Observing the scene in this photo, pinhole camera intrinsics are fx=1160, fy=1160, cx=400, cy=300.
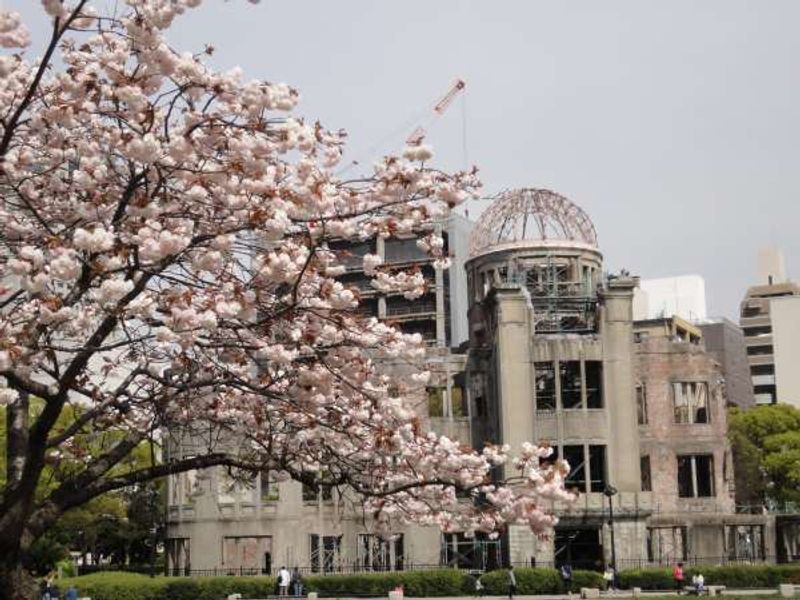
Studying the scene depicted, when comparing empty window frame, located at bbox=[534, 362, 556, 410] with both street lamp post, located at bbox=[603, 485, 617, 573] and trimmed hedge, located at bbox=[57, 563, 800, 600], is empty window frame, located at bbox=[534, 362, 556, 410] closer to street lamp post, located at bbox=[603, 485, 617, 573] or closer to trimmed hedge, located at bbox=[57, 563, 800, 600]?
street lamp post, located at bbox=[603, 485, 617, 573]

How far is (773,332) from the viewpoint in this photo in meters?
131

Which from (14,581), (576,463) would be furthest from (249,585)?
(14,581)

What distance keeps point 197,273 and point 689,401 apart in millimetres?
52285

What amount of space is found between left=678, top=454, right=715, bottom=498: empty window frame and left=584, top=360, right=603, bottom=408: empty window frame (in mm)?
7218

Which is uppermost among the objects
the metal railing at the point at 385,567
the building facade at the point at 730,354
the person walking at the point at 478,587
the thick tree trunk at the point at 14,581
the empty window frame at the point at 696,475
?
the building facade at the point at 730,354

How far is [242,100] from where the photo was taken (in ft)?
47.0

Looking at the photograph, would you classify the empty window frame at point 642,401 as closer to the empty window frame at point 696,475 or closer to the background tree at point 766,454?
the empty window frame at point 696,475

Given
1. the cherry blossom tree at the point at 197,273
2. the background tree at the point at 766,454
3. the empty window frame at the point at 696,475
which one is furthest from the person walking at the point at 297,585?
the background tree at the point at 766,454

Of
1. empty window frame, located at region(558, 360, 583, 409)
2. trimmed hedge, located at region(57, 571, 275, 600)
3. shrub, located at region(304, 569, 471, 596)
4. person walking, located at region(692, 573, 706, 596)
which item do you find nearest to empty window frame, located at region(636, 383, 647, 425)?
empty window frame, located at region(558, 360, 583, 409)

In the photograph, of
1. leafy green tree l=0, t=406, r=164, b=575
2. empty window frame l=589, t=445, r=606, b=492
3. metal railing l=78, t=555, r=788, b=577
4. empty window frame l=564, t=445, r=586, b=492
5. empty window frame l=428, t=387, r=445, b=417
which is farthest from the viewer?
leafy green tree l=0, t=406, r=164, b=575

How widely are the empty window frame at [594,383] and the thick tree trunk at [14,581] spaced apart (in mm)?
45485

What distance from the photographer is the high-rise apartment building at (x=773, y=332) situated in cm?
12950

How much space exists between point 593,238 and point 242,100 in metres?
52.4

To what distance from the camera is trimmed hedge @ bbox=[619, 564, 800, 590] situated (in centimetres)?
5125
